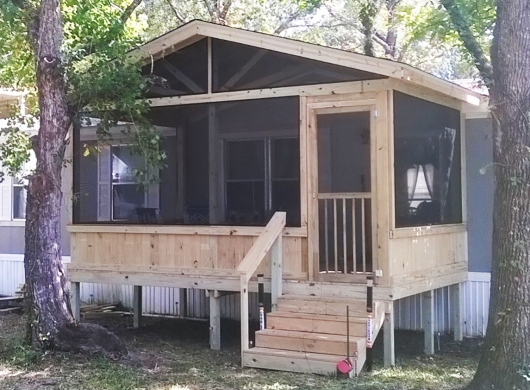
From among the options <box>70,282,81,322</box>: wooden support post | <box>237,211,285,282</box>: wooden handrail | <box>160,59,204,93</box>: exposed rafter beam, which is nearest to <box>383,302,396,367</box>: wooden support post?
<box>237,211,285,282</box>: wooden handrail

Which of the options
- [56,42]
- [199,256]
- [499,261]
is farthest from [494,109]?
[56,42]

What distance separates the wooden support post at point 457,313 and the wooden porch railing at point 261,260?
275 centimetres

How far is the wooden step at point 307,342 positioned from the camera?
6.66 m

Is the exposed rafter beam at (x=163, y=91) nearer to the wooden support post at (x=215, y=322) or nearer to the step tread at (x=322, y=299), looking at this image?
the wooden support post at (x=215, y=322)

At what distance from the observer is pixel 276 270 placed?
25.0 feet

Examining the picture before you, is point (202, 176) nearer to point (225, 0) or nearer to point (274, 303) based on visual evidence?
point (274, 303)

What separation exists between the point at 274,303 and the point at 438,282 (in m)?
2.09

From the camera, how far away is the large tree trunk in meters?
7.22

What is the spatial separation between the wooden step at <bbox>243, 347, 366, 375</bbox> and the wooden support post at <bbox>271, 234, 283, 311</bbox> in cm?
76

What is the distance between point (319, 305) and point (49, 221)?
118 inches

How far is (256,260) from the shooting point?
709 centimetres

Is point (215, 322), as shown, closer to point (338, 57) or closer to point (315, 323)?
point (315, 323)

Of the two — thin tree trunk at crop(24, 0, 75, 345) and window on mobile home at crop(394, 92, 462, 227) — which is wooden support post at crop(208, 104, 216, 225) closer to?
thin tree trunk at crop(24, 0, 75, 345)

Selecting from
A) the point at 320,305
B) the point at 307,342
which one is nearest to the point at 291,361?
the point at 307,342
